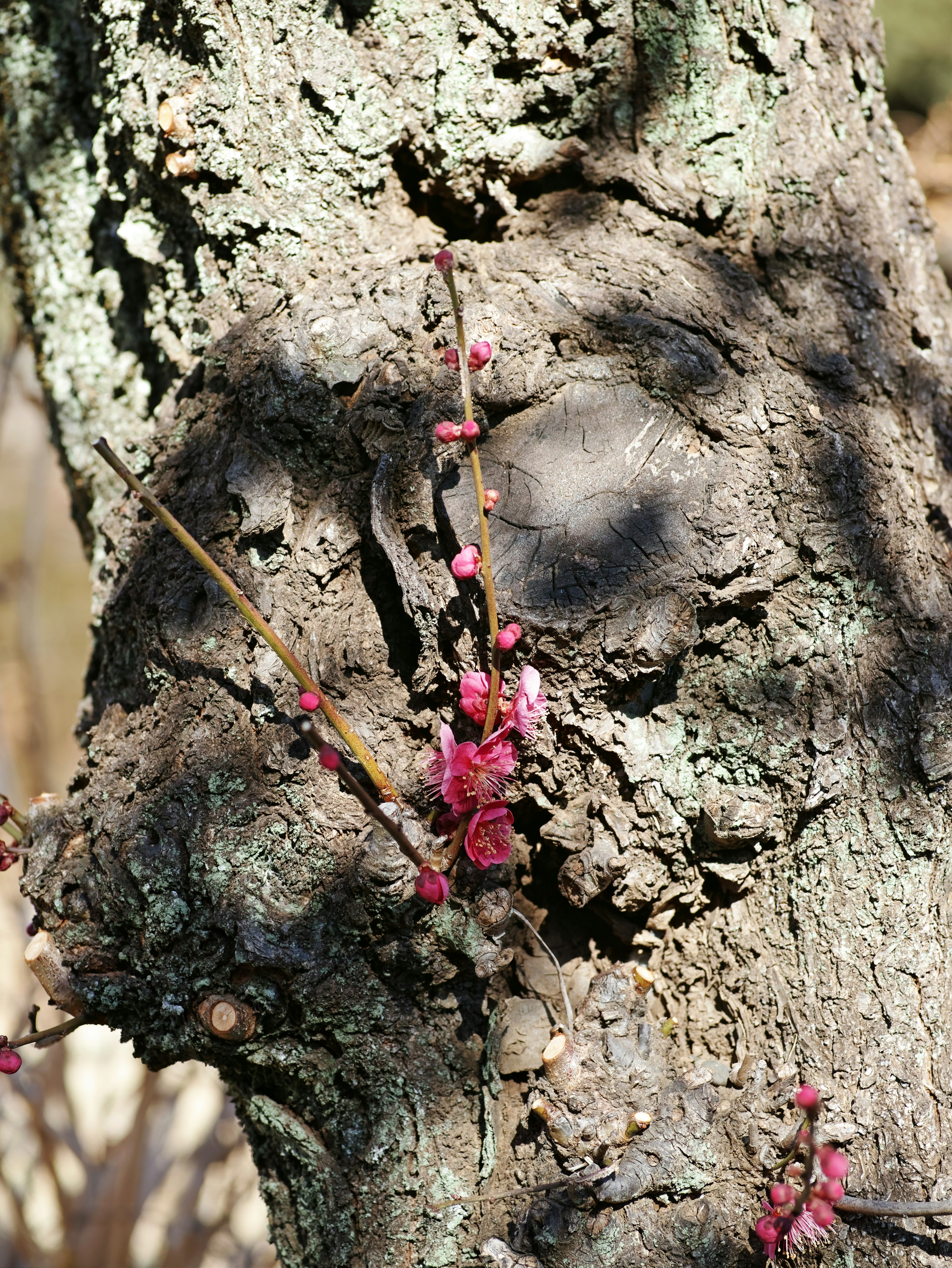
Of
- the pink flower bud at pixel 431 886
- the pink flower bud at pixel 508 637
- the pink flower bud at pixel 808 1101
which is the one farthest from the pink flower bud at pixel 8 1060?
the pink flower bud at pixel 808 1101

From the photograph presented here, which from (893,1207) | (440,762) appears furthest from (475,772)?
(893,1207)

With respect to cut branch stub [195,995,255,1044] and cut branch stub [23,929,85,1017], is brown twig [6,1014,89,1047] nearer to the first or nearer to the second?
cut branch stub [23,929,85,1017]

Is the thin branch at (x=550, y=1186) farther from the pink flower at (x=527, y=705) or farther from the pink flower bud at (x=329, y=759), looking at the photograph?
the pink flower bud at (x=329, y=759)

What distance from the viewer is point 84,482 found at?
201cm

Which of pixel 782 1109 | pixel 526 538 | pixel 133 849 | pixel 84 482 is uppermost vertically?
pixel 84 482

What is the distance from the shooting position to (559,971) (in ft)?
4.64

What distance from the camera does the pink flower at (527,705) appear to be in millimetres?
1314

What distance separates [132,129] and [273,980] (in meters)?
1.60

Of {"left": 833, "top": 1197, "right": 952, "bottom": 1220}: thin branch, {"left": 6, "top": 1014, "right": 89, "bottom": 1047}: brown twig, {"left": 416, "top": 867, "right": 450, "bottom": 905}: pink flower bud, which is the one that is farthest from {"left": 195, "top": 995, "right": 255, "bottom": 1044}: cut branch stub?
{"left": 833, "top": 1197, "right": 952, "bottom": 1220}: thin branch

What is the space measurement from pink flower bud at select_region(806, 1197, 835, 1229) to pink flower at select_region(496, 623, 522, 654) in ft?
2.50

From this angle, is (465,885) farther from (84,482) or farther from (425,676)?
(84,482)

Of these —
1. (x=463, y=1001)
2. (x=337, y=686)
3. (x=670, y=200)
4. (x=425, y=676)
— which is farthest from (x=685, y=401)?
(x=463, y=1001)

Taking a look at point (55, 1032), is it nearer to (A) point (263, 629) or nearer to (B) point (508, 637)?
(A) point (263, 629)

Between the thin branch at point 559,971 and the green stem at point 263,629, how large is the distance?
0.99 ft
